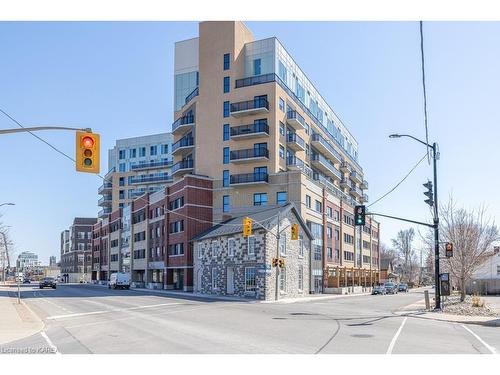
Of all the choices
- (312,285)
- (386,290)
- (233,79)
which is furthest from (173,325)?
(386,290)

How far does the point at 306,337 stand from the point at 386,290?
63.5m

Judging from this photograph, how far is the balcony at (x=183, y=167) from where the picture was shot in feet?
245

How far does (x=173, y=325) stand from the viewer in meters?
21.2

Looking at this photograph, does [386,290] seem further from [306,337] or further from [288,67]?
[306,337]

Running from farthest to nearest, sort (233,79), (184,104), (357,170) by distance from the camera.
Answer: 1. (357,170)
2. (184,104)
3. (233,79)

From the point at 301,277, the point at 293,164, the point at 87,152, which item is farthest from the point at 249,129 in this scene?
the point at 87,152

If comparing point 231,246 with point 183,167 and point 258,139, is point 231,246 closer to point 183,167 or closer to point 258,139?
point 258,139

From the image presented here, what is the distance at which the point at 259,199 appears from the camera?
6525 centimetres

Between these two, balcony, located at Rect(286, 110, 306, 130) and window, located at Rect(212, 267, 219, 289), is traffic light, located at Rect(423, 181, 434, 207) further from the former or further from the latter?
balcony, located at Rect(286, 110, 306, 130)

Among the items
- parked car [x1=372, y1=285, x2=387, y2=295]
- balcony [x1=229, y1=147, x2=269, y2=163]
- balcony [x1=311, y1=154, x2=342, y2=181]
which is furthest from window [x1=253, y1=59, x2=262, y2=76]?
parked car [x1=372, y1=285, x2=387, y2=295]

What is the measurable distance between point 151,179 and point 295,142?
5073 centimetres

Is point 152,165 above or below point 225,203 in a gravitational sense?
above

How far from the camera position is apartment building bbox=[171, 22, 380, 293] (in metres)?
65.2

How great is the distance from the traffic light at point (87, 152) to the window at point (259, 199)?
4983 cm
